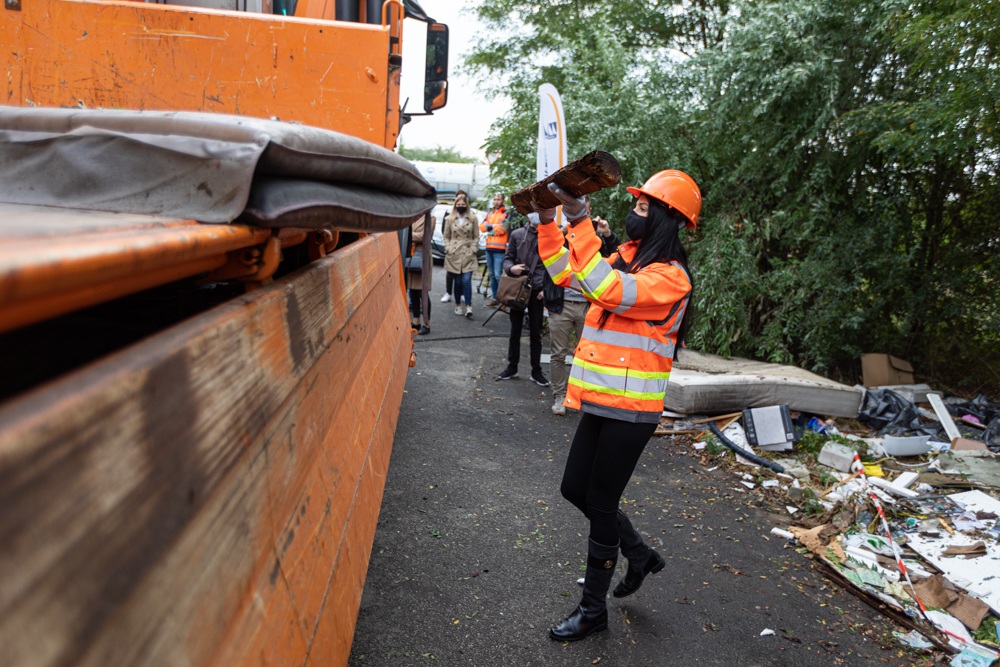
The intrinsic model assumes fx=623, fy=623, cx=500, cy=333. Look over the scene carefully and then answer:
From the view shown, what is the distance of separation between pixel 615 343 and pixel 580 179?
717mm

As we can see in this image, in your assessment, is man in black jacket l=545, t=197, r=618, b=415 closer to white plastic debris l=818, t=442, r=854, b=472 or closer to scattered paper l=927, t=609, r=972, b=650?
white plastic debris l=818, t=442, r=854, b=472

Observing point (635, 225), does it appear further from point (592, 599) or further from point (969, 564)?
point (969, 564)

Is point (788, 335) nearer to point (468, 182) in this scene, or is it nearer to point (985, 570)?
point (985, 570)

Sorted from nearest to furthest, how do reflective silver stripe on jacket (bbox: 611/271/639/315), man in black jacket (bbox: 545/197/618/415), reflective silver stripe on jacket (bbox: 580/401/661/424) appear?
reflective silver stripe on jacket (bbox: 611/271/639/315) < reflective silver stripe on jacket (bbox: 580/401/661/424) < man in black jacket (bbox: 545/197/618/415)

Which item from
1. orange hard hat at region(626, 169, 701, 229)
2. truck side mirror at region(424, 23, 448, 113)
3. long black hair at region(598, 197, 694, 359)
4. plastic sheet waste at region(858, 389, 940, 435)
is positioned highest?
truck side mirror at region(424, 23, 448, 113)

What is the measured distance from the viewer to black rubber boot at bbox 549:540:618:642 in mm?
2793

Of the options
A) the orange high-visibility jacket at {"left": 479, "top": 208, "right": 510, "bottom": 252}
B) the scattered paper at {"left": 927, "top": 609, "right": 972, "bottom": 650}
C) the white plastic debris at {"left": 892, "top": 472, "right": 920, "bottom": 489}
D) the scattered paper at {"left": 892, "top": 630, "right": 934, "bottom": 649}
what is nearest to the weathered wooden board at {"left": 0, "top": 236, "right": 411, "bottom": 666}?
the scattered paper at {"left": 892, "top": 630, "right": 934, "bottom": 649}

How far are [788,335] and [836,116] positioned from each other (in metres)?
2.55

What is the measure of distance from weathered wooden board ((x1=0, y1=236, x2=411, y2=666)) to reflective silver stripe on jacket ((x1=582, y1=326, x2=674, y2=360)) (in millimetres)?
1319

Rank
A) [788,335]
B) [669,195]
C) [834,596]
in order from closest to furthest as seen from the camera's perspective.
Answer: [669,195] → [834,596] → [788,335]

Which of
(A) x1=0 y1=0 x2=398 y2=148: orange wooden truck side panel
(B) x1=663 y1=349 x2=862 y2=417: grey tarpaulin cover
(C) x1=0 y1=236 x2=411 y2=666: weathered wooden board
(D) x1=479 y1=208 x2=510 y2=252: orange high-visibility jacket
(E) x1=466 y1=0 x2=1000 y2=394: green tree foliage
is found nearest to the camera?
(C) x1=0 y1=236 x2=411 y2=666: weathered wooden board

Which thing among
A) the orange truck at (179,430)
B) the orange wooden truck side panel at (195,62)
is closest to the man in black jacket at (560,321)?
the orange wooden truck side panel at (195,62)

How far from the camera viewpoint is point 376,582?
3.11m

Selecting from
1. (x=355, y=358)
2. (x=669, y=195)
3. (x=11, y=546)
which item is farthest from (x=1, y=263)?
(x=669, y=195)
